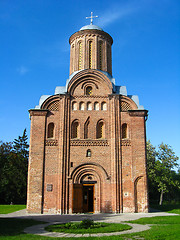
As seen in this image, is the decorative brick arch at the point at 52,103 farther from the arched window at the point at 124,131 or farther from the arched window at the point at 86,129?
the arched window at the point at 124,131

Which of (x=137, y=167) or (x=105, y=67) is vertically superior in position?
(x=105, y=67)

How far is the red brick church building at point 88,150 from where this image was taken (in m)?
Answer: 19.9

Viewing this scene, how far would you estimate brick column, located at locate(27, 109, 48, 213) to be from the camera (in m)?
19.6

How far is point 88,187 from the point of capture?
20.5m

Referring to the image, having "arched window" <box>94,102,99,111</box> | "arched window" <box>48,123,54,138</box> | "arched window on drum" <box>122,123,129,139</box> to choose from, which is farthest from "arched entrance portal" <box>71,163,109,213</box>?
"arched window" <box>94,102,99,111</box>

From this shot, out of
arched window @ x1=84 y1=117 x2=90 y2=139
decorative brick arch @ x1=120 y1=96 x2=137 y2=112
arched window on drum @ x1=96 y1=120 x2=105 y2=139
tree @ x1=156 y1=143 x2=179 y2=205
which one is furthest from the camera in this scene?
tree @ x1=156 y1=143 x2=179 y2=205

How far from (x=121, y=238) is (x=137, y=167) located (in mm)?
11516

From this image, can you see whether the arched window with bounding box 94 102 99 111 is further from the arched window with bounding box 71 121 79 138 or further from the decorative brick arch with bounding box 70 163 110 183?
the decorative brick arch with bounding box 70 163 110 183

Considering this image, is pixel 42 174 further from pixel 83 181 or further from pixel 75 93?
pixel 75 93

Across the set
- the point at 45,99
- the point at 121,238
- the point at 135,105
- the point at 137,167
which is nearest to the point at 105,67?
the point at 135,105

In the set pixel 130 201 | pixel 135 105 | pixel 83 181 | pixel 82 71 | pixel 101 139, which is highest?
pixel 82 71

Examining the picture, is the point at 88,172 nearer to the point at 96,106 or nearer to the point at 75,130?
the point at 75,130

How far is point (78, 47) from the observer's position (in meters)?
25.2

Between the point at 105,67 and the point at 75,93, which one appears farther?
the point at 105,67
